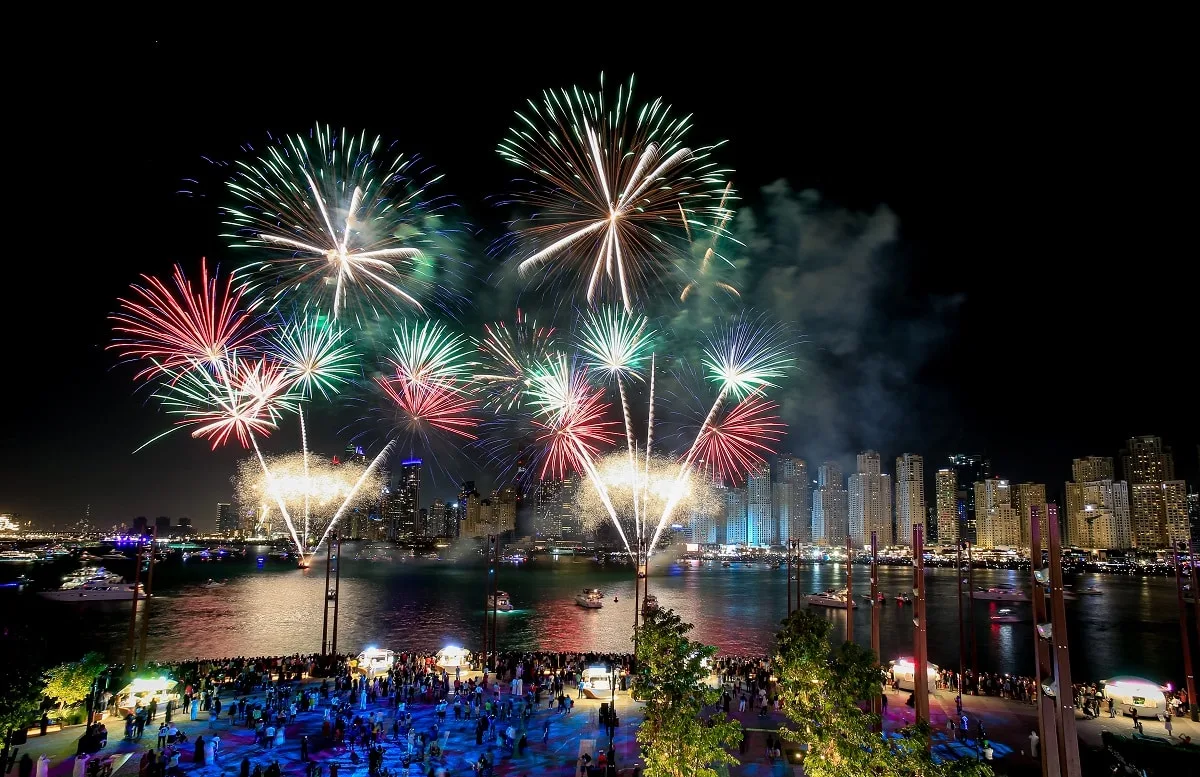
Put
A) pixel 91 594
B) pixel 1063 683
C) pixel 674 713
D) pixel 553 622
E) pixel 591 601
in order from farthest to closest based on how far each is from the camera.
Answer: pixel 91 594 → pixel 591 601 → pixel 553 622 → pixel 674 713 → pixel 1063 683

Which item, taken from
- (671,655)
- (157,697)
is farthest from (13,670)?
(671,655)

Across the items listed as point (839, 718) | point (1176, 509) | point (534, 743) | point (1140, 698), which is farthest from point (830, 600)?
point (1176, 509)

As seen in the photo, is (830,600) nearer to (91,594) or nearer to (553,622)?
(553,622)

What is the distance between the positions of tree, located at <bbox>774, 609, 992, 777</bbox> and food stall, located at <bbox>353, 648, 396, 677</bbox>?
64.3ft

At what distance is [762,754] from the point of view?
67.5ft

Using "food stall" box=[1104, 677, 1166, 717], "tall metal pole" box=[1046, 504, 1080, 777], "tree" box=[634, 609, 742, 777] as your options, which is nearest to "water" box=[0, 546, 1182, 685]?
"food stall" box=[1104, 677, 1166, 717]

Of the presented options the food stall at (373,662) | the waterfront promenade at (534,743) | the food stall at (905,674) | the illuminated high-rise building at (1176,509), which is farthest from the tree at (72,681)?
the illuminated high-rise building at (1176,509)

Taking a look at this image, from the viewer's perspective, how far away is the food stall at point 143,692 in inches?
907

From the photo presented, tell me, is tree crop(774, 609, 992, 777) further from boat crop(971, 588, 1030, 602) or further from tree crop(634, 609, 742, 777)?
boat crop(971, 588, 1030, 602)

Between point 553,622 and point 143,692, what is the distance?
160ft

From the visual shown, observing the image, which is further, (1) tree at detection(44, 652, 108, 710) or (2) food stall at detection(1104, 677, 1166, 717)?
(2) food stall at detection(1104, 677, 1166, 717)

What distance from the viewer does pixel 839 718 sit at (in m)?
13.4

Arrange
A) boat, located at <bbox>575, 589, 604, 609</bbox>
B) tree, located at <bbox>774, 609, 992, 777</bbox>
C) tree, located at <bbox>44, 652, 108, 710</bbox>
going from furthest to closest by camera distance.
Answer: boat, located at <bbox>575, 589, 604, 609</bbox>, tree, located at <bbox>44, 652, 108, 710</bbox>, tree, located at <bbox>774, 609, 992, 777</bbox>

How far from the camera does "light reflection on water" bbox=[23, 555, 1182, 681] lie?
184 ft
